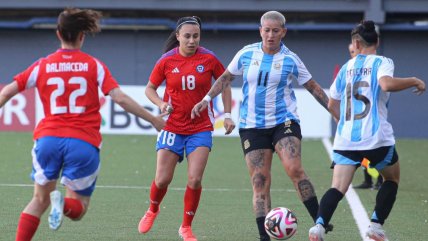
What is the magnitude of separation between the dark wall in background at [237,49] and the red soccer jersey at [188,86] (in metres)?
18.4

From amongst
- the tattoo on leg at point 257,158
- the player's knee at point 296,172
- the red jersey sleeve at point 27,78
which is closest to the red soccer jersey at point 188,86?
the tattoo on leg at point 257,158

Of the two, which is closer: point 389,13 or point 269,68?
point 269,68

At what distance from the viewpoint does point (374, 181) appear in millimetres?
14516

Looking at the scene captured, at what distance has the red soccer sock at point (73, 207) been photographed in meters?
7.57

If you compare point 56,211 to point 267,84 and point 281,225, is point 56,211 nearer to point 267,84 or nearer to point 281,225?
point 281,225

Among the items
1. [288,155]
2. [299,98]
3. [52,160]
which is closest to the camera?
[52,160]

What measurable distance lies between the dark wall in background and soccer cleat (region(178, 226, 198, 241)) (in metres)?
18.7

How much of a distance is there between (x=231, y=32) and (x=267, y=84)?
63.6ft

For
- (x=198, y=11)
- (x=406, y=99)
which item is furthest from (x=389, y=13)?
(x=198, y=11)

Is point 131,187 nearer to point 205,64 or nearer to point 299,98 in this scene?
point 205,64

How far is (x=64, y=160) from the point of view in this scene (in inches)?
295

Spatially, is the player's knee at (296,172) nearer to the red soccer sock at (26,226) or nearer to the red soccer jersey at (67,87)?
the red soccer jersey at (67,87)

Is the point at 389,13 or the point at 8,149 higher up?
the point at 389,13

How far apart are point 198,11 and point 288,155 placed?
19637 millimetres
